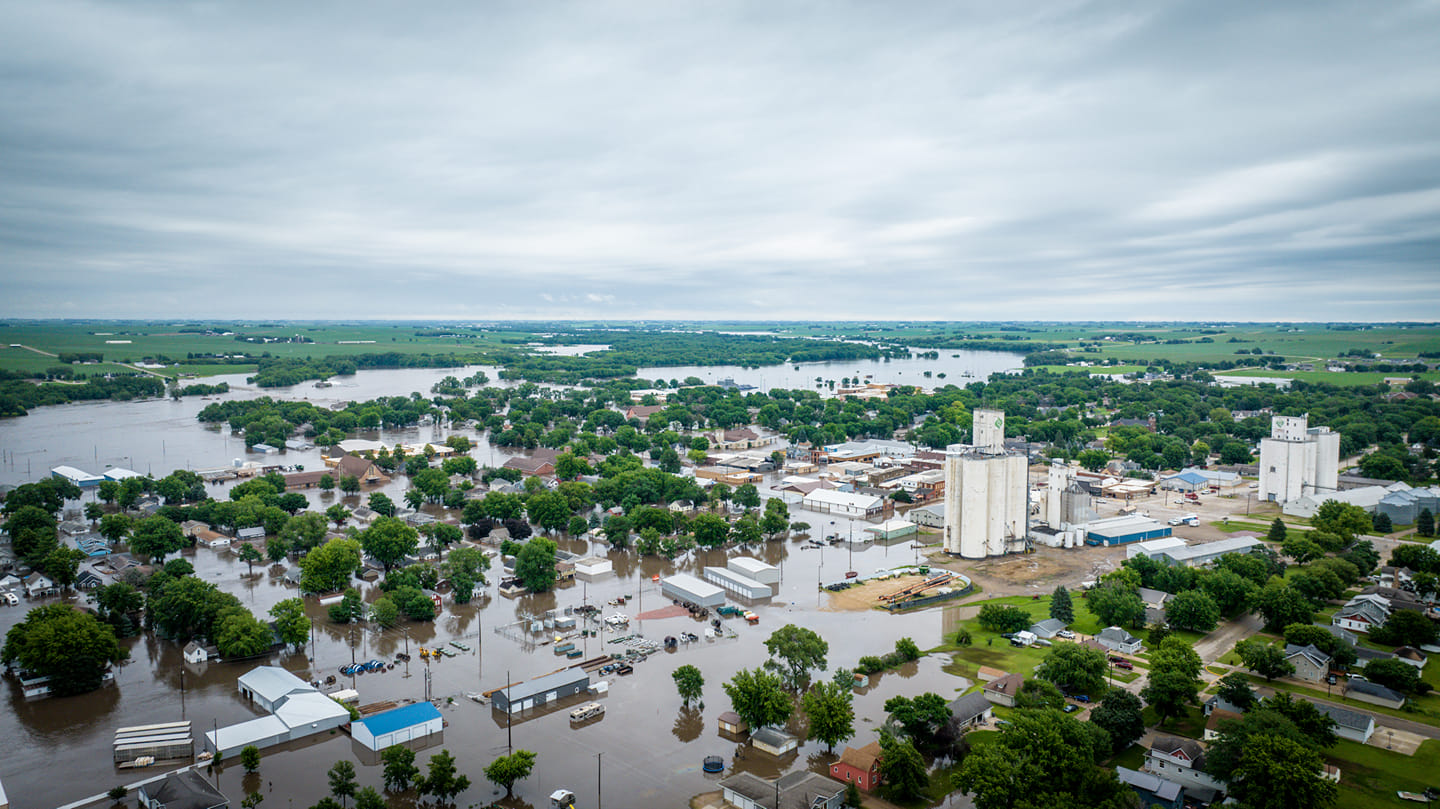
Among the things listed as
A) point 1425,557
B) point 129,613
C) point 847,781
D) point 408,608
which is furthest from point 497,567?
point 1425,557

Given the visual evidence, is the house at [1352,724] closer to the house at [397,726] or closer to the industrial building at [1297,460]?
the house at [397,726]

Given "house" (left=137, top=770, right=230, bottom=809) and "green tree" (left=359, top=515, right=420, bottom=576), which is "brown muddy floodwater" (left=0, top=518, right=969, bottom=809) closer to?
"house" (left=137, top=770, right=230, bottom=809)

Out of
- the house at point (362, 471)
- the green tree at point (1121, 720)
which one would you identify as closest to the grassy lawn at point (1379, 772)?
the green tree at point (1121, 720)

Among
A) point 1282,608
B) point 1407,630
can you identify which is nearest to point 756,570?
point 1282,608

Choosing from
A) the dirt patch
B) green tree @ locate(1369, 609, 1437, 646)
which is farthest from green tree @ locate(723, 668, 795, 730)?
green tree @ locate(1369, 609, 1437, 646)

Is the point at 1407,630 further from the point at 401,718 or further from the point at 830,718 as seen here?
the point at 401,718

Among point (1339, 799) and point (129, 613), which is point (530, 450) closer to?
point (129, 613)
